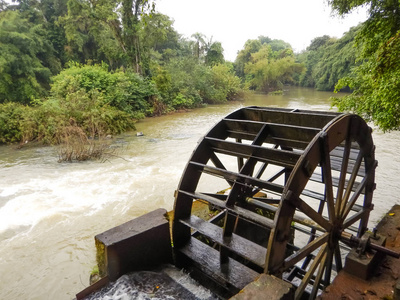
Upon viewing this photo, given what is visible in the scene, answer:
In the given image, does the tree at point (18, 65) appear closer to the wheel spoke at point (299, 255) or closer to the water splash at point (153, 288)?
the water splash at point (153, 288)

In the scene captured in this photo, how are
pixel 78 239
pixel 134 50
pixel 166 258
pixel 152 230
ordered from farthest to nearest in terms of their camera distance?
pixel 134 50 → pixel 78 239 → pixel 166 258 → pixel 152 230

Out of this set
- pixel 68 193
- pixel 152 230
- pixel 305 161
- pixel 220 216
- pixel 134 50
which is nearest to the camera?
pixel 305 161

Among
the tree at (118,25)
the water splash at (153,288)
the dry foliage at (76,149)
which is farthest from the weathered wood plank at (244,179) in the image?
the tree at (118,25)

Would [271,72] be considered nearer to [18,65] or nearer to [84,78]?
[84,78]

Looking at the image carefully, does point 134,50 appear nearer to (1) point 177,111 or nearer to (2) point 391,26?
(1) point 177,111

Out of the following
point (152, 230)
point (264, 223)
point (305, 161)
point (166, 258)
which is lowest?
point (166, 258)

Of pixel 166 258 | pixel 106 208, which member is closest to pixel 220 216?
pixel 166 258

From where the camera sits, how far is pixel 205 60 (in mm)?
33312

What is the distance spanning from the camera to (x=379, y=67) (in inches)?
211

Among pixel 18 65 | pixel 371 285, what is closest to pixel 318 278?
pixel 371 285

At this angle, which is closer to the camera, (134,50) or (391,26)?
(391,26)

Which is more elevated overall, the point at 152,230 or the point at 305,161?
the point at 305,161

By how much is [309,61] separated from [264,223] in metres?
48.3

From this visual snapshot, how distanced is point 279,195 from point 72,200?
5.42 meters
